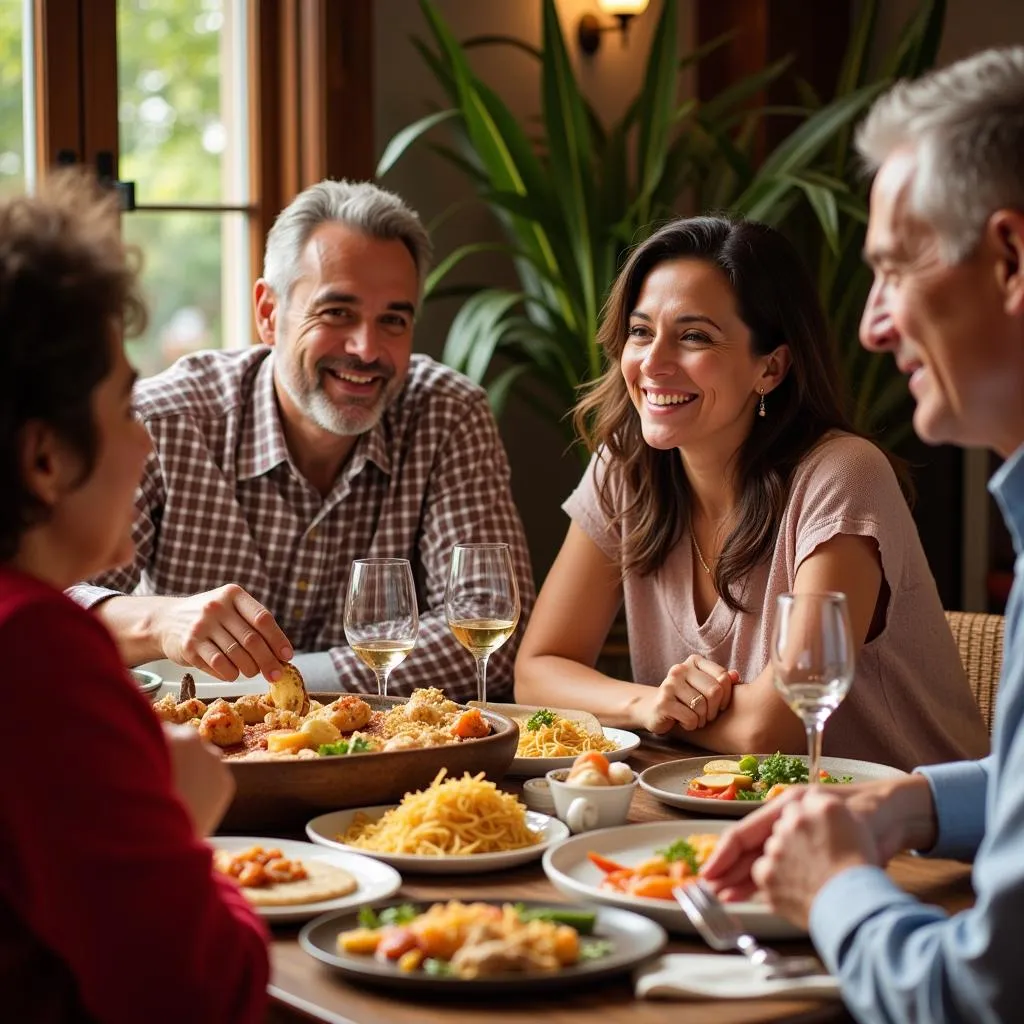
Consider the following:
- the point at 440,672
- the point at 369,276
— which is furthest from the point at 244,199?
the point at 440,672

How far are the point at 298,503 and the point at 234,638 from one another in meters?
1.13

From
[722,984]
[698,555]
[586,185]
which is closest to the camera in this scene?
[722,984]

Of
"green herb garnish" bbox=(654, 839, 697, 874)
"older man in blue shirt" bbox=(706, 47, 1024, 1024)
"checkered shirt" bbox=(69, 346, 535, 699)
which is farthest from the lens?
"checkered shirt" bbox=(69, 346, 535, 699)

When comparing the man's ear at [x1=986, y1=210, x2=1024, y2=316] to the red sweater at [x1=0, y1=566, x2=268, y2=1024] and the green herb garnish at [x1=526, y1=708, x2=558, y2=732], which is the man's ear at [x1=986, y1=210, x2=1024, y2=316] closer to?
the red sweater at [x1=0, y1=566, x2=268, y2=1024]

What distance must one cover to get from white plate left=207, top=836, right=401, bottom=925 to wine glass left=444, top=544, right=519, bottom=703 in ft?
1.72

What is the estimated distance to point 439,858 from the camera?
154 cm

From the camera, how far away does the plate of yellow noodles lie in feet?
6.52

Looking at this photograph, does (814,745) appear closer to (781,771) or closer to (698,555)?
(781,771)

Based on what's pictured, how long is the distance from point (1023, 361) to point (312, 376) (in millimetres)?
2007

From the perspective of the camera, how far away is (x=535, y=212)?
4.20m

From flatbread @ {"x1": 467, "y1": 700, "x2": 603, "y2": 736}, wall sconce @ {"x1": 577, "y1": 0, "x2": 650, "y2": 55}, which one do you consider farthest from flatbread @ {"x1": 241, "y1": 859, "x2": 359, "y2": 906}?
wall sconce @ {"x1": 577, "y1": 0, "x2": 650, "y2": 55}

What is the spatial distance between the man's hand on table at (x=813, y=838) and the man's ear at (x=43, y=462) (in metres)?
0.67

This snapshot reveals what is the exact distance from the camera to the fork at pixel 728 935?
127cm

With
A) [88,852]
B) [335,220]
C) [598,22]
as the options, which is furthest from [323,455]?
[598,22]
